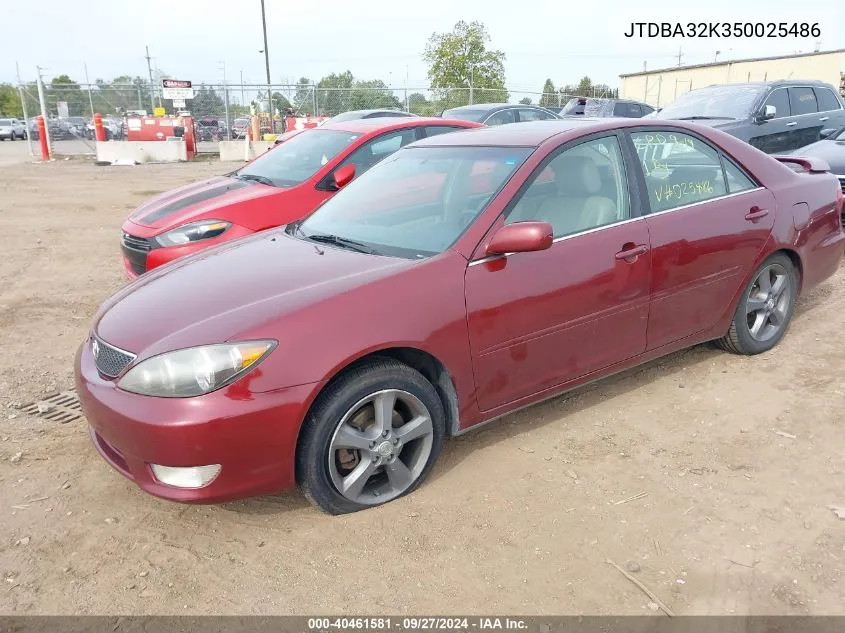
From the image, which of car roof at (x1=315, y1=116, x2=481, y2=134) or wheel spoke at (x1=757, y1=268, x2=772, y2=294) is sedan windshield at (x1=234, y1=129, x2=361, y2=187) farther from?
wheel spoke at (x1=757, y1=268, x2=772, y2=294)

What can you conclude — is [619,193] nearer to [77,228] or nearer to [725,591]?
[725,591]

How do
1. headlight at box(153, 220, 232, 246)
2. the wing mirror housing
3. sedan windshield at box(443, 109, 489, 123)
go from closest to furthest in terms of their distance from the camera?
headlight at box(153, 220, 232, 246) < the wing mirror housing < sedan windshield at box(443, 109, 489, 123)

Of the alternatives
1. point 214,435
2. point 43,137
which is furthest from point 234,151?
point 214,435

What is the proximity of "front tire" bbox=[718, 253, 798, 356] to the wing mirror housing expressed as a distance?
17.7 ft

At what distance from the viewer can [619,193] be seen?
3605mm

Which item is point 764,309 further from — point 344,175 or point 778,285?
point 344,175

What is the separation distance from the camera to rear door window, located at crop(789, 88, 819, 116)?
31.6 feet

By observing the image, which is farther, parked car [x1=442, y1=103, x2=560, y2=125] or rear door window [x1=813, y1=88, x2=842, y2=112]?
parked car [x1=442, y1=103, x2=560, y2=125]

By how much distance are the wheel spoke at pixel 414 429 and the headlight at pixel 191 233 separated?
10.4 feet

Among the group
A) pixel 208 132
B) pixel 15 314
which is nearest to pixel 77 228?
pixel 15 314

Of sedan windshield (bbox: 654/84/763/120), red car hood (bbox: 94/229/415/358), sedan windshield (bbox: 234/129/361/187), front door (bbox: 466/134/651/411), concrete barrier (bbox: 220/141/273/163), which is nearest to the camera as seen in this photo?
red car hood (bbox: 94/229/415/358)

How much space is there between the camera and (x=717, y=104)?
374 inches

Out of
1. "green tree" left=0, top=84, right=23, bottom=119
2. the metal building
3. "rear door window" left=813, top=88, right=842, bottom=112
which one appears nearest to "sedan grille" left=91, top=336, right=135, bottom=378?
"rear door window" left=813, top=88, right=842, bottom=112

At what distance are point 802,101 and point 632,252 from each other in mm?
8154
